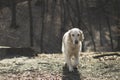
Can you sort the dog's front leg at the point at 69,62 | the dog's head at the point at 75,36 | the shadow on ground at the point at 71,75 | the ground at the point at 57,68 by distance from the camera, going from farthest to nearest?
the dog's front leg at the point at 69,62 < the dog's head at the point at 75,36 < the ground at the point at 57,68 < the shadow on ground at the point at 71,75

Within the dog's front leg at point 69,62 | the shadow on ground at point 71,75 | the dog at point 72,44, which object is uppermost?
the dog at point 72,44

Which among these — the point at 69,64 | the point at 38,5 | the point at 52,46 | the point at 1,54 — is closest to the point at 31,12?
the point at 38,5

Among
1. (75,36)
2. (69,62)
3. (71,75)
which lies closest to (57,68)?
(69,62)

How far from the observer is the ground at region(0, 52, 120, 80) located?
854 cm

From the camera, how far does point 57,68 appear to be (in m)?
9.29

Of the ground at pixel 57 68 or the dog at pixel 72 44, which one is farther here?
the dog at pixel 72 44

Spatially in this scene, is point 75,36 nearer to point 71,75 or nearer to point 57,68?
point 71,75

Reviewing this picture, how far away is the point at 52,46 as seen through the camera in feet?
73.5

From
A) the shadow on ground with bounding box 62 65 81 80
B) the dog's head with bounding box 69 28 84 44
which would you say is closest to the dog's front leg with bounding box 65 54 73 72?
the shadow on ground with bounding box 62 65 81 80

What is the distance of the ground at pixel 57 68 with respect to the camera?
336 inches

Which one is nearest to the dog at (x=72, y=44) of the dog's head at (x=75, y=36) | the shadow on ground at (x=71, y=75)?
the dog's head at (x=75, y=36)

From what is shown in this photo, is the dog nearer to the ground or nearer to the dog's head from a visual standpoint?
the dog's head

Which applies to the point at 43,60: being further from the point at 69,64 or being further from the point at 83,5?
the point at 83,5

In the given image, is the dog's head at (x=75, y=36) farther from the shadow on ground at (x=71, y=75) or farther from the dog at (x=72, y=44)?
the shadow on ground at (x=71, y=75)
